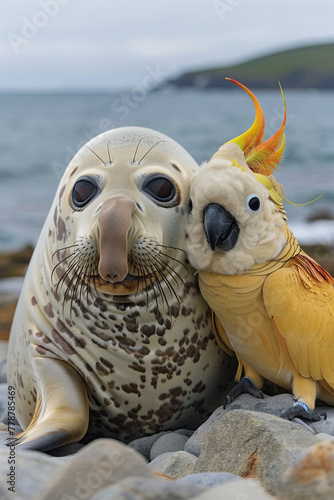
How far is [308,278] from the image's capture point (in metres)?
3.53

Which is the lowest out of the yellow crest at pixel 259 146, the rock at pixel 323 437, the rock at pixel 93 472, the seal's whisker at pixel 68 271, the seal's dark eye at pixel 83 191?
the rock at pixel 93 472

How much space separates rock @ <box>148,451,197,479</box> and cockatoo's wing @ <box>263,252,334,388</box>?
671mm

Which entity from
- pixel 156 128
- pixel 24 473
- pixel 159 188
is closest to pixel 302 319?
pixel 159 188

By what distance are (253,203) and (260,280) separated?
1.19ft

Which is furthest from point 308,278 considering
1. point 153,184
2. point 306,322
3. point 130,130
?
point 130,130

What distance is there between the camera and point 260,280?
3439mm

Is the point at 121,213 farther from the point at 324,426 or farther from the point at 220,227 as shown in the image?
the point at 324,426

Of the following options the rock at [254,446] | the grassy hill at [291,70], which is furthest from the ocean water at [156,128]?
the rock at [254,446]

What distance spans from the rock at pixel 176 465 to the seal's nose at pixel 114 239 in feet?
2.79

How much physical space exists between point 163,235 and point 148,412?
0.95m

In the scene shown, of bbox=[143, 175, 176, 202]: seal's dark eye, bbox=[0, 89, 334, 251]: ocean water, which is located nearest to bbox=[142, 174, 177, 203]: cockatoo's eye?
bbox=[143, 175, 176, 202]: seal's dark eye

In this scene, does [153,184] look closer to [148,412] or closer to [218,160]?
[218,160]

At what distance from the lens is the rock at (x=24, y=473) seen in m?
2.45

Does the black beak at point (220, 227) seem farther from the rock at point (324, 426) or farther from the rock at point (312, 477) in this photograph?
the rock at point (312, 477)
